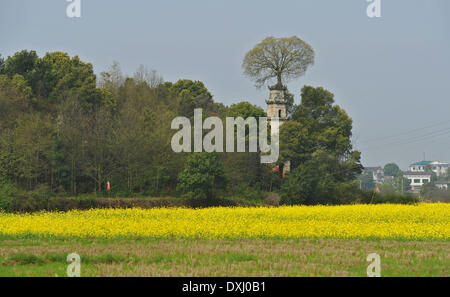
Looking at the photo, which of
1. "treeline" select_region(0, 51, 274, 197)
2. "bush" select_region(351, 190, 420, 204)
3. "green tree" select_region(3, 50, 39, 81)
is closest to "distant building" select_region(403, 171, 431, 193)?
"treeline" select_region(0, 51, 274, 197)

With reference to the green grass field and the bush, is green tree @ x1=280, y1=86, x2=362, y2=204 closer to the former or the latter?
the bush

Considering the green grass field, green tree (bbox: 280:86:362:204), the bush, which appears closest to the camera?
the green grass field

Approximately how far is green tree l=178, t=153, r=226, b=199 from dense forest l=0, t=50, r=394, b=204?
0.08 m

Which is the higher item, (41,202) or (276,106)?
(276,106)

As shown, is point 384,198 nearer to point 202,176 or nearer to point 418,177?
point 202,176

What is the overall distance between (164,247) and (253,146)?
3948 centimetres

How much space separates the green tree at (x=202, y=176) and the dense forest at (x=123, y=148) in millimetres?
78

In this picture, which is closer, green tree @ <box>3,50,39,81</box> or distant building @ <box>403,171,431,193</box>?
green tree @ <box>3,50,39,81</box>

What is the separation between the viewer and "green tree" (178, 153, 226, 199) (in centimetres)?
4825

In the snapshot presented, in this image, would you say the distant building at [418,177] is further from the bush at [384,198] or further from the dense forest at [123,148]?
the bush at [384,198]

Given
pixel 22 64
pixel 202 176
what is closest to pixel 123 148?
pixel 202 176

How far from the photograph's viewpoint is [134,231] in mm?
26141
